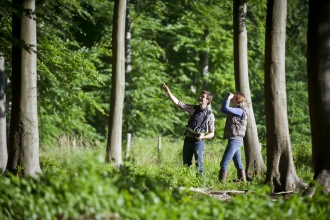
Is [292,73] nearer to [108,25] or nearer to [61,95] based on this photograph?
[108,25]

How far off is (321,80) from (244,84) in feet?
15.5

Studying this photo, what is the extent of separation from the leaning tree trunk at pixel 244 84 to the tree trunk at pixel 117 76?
350 cm

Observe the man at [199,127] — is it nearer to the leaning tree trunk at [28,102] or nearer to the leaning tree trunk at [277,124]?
the leaning tree trunk at [277,124]

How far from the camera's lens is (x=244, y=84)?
47.6 feet

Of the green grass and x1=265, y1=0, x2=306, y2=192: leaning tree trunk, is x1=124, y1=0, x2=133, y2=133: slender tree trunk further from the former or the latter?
the green grass

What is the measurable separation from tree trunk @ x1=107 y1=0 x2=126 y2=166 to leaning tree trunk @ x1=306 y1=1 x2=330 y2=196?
24.4ft

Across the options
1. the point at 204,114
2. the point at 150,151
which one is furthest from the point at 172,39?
the point at 204,114

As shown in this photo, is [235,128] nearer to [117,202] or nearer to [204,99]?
[204,99]

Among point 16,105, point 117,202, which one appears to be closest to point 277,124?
point 16,105

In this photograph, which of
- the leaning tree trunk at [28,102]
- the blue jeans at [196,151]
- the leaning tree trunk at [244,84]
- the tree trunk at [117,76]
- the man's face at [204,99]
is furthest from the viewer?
the tree trunk at [117,76]

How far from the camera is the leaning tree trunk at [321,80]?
9.85m

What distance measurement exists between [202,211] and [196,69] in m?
25.8

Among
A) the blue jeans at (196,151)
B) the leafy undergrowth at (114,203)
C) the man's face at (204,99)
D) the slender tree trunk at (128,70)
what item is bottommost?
the leafy undergrowth at (114,203)

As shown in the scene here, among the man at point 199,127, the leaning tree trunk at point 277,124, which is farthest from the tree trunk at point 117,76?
the leaning tree trunk at point 277,124
